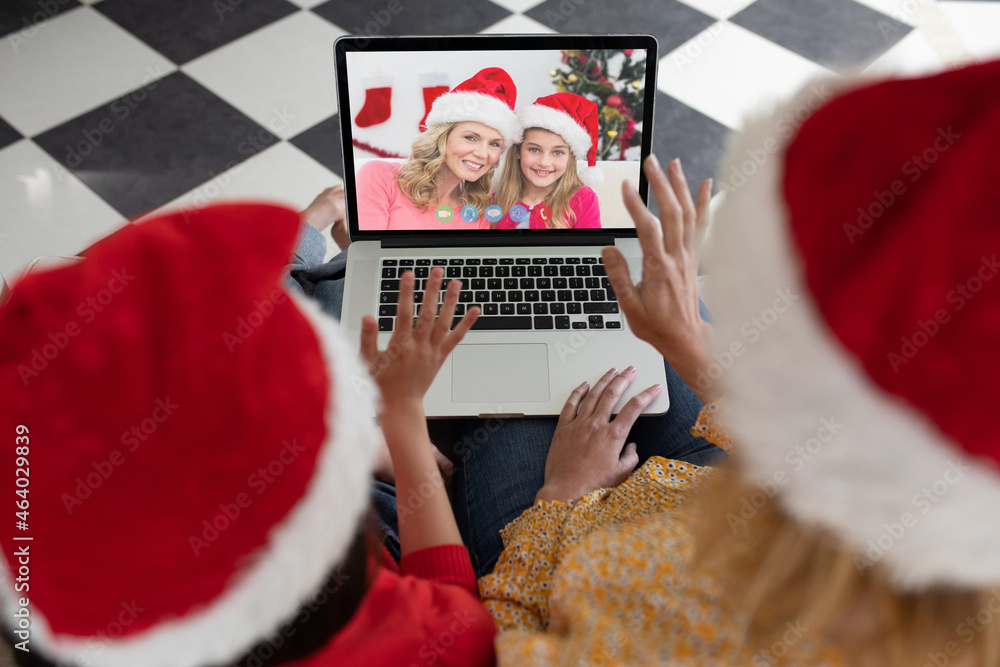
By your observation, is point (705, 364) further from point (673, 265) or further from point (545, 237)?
point (545, 237)

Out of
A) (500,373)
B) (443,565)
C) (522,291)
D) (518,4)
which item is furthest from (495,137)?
(518,4)

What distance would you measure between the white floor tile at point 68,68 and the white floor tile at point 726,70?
126 cm

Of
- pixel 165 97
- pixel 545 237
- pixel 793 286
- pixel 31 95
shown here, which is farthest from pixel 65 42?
pixel 793 286

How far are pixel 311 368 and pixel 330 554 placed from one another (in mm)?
125

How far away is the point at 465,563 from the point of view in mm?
691

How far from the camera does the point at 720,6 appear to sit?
183 cm

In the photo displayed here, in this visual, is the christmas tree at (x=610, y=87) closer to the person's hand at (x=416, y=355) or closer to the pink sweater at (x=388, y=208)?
the pink sweater at (x=388, y=208)

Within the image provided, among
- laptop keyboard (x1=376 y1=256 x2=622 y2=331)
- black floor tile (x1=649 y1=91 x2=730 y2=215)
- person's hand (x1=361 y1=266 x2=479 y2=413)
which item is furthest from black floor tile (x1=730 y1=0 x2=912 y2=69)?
person's hand (x1=361 y1=266 x2=479 y2=413)

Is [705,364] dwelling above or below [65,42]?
above

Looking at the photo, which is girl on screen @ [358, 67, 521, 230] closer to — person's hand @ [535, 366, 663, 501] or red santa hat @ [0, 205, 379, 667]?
person's hand @ [535, 366, 663, 501]

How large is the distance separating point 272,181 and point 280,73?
1.18 ft

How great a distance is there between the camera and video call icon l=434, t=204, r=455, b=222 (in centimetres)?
93

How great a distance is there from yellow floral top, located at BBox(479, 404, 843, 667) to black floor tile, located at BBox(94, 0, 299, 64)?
1595 millimetres

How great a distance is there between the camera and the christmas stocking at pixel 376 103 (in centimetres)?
84
